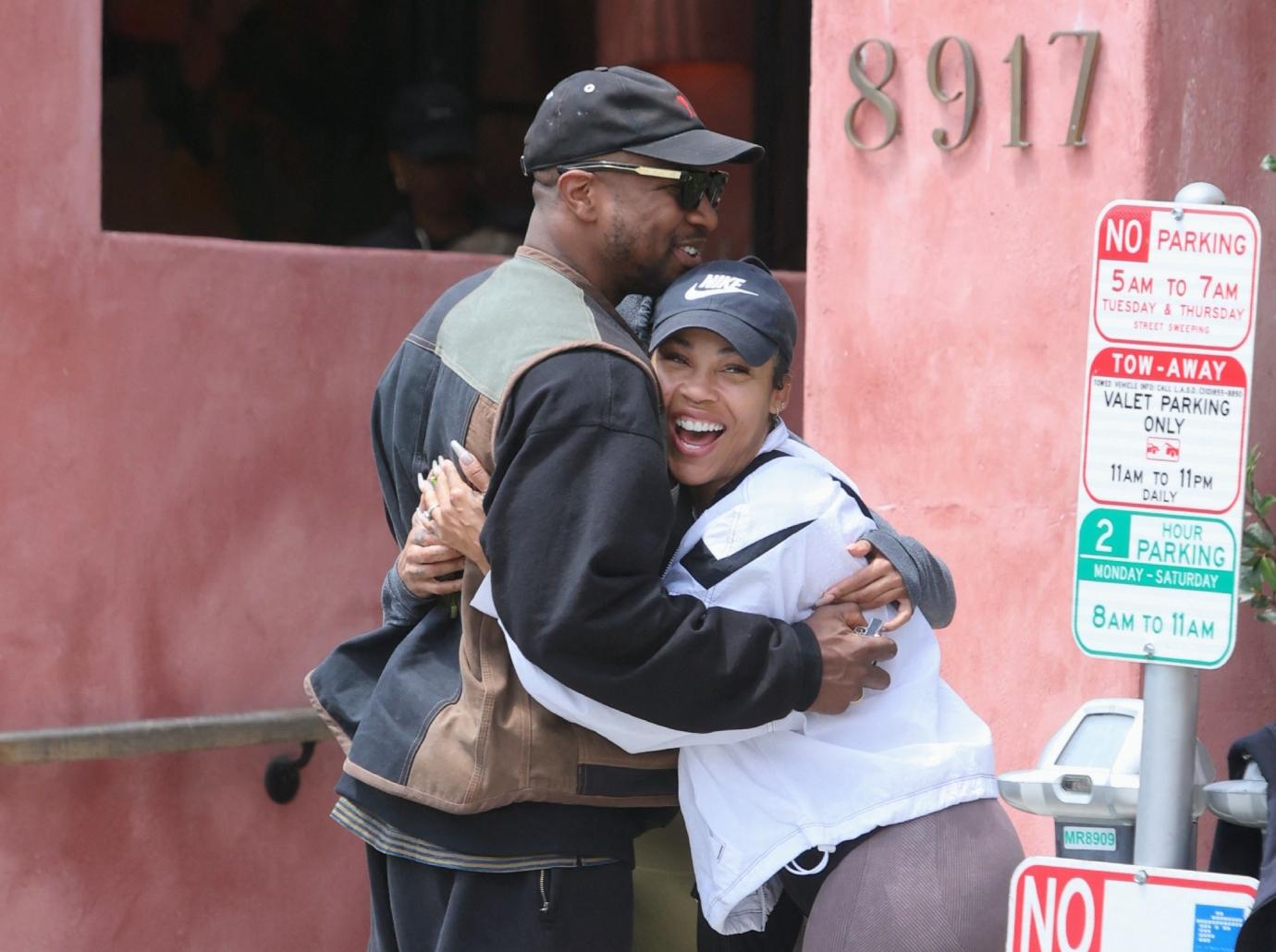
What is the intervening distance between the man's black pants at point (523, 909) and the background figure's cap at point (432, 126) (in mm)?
3860

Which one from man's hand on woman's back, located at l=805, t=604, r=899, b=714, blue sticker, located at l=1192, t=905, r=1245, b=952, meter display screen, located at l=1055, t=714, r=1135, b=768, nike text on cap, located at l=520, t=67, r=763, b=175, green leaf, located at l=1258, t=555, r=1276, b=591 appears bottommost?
blue sticker, located at l=1192, t=905, r=1245, b=952

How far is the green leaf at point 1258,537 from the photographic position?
12.8 ft

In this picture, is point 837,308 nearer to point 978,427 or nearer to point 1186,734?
point 978,427

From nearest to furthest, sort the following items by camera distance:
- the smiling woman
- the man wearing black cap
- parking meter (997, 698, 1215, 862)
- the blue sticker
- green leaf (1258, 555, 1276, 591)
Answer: the blue sticker → parking meter (997, 698, 1215, 862) → the man wearing black cap → the smiling woman → green leaf (1258, 555, 1276, 591)

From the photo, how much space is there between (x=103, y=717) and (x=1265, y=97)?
330 cm

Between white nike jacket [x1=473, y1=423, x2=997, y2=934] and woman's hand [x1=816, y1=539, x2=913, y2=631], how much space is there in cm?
2

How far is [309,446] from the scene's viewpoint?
5.22 meters

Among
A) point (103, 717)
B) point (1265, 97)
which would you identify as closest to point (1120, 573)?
point (1265, 97)

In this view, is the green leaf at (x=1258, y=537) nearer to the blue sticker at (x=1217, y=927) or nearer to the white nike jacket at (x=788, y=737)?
the white nike jacket at (x=788, y=737)

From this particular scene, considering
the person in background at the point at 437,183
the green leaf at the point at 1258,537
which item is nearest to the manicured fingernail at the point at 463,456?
the green leaf at the point at 1258,537

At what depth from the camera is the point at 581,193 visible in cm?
285

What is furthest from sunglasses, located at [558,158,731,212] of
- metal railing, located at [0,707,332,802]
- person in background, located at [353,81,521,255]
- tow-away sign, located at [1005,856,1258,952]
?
person in background, located at [353,81,521,255]

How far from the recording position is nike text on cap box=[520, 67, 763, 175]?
281 cm

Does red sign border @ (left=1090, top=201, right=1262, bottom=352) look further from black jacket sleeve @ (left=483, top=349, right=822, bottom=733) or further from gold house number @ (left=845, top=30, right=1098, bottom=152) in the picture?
gold house number @ (left=845, top=30, right=1098, bottom=152)
